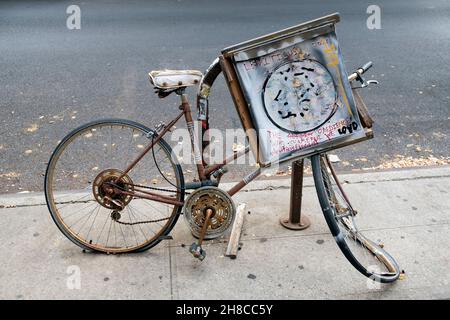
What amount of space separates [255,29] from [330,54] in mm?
5936

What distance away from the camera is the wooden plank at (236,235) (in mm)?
3293

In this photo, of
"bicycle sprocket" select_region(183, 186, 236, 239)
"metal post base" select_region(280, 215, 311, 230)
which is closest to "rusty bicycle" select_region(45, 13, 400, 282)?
"bicycle sprocket" select_region(183, 186, 236, 239)

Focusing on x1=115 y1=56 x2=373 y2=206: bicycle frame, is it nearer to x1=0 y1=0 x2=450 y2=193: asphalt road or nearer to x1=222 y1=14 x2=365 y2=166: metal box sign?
x1=222 y1=14 x2=365 y2=166: metal box sign

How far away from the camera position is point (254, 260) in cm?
326

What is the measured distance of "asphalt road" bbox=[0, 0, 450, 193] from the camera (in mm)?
5102

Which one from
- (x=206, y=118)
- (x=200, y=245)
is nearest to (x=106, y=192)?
(x=200, y=245)

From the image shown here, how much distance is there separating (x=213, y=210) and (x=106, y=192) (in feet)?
2.36

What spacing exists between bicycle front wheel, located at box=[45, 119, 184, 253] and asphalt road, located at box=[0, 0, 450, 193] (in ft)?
1.14

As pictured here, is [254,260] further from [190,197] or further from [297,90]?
[297,90]

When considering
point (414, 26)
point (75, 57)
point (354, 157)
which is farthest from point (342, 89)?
point (414, 26)

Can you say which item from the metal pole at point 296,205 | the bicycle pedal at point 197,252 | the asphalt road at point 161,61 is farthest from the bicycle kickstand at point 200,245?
the asphalt road at point 161,61

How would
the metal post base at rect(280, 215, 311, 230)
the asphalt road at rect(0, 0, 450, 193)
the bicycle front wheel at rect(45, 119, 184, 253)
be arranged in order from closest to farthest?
the bicycle front wheel at rect(45, 119, 184, 253) < the metal post base at rect(280, 215, 311, 230) < the asphalt road at rect(0, 0, 450, 193)

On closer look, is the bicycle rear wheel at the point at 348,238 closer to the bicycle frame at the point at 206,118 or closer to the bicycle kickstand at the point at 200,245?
the bicycle frame at the point at 206,118

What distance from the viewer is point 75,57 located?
730 centimetres
